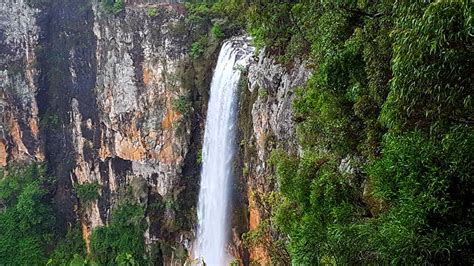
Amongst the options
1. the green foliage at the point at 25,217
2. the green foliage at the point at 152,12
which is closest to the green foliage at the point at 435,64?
the green foliage at the point at 152,12

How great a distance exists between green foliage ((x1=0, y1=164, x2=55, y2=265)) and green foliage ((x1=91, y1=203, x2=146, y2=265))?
2.91m

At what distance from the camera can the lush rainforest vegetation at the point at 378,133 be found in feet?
9.21

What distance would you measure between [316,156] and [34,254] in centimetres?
1802

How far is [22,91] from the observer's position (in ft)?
65.4

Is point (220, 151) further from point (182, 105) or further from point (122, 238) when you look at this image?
point (122, 238)

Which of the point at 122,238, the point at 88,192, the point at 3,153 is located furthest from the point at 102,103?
the point at 3,153

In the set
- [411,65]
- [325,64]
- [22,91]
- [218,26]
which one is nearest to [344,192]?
[325,64]

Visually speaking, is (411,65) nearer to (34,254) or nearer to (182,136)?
(182,136)

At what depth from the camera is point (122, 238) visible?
58.7 feet

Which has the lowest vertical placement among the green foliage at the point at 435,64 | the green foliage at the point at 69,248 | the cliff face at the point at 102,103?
the green foliage at the point at 69,248

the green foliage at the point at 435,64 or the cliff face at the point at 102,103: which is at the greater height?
the green foliage at the point at 435,64

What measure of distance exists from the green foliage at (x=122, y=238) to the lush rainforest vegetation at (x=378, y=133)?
9342 mm

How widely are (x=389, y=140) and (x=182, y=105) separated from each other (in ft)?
39.4

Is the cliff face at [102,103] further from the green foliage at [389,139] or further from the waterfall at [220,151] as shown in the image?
the green foliage at [389,139]
